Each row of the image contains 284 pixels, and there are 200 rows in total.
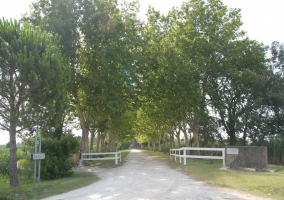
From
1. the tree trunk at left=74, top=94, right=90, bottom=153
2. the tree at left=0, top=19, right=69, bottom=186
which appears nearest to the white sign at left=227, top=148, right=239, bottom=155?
the tree at left=0, top=19, right=69, bottom=186

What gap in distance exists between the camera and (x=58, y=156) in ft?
51.3

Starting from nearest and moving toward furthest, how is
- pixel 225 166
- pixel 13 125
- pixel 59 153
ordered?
pixel 13 125, pixel 59 153, pixel 225 166

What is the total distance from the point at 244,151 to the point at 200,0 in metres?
16.9

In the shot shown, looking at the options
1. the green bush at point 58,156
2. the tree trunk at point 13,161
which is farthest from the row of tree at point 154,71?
the green bush at point 58,156

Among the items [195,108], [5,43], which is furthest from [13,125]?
[195,108]

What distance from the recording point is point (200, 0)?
27.9 meters

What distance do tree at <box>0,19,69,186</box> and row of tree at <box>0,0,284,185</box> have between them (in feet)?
0.19

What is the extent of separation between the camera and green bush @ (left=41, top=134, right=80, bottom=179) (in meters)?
15.0

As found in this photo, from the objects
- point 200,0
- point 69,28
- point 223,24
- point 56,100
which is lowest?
point 56,100

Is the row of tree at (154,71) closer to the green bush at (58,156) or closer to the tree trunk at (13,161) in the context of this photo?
the tree trunk at (13,161)

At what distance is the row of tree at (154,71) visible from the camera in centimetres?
1317

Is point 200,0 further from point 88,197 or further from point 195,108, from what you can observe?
point 88,197

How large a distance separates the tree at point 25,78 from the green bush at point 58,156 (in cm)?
228

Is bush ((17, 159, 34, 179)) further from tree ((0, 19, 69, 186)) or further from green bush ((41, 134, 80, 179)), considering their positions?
tree ((0, 19, 69, 186))
